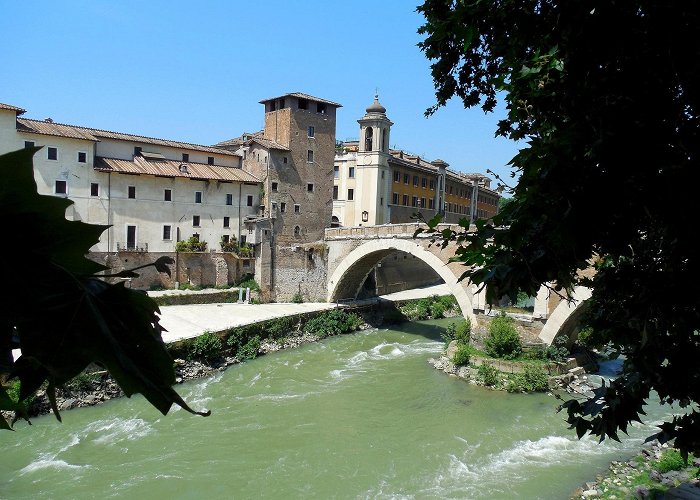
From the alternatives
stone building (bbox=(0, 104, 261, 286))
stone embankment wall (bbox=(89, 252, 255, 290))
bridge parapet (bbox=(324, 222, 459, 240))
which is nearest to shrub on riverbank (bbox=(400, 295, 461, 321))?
bridge parapet (bbox=(324, 222, 459, 240))

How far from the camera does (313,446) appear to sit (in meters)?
12.0

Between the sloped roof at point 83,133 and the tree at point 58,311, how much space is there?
74.5 ft

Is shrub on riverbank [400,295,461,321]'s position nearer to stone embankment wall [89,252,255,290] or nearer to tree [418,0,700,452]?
stone embankment wall [89,252,255,290]

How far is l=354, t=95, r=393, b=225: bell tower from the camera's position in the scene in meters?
31.3

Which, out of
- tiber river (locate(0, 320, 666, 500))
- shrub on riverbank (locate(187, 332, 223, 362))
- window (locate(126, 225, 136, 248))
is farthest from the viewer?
window (locate(126, 225, 136, 248))

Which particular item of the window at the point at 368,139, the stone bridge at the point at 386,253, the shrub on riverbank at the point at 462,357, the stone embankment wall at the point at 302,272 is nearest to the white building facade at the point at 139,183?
the stone embankment wall at the point at 302,272

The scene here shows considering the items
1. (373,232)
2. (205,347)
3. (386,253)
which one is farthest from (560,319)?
(205,347)

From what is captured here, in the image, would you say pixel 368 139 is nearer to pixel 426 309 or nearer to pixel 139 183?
pixel 426 309

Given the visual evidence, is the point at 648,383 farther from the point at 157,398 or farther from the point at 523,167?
the point at 157,398

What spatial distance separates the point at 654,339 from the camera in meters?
3.20

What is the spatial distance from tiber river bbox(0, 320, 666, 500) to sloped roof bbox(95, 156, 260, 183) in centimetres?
1064

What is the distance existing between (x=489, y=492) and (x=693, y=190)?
9016 mm

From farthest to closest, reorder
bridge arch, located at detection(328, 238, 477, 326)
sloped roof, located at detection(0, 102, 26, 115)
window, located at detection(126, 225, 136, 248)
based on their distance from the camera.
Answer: window, located at detection(126, 225, 136, 248)
bridge arch, located at detection(328, 238, 477, 326)
sloped roof, located at detection(0, 102, 26, 115)

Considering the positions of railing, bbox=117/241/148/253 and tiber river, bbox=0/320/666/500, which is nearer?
tiber river, bbox=0/320/666/500
